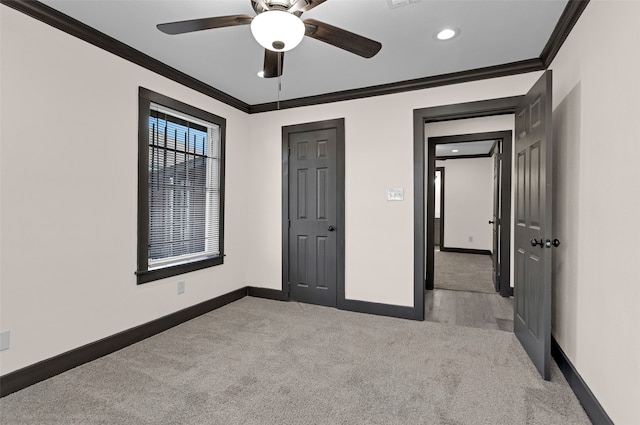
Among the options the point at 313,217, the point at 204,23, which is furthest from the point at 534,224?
the point at 204,23

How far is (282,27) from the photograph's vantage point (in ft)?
5.39

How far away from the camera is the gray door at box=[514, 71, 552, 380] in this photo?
226 centimetres

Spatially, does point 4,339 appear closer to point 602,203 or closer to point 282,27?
point 282,27

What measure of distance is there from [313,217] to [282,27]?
2647 mm

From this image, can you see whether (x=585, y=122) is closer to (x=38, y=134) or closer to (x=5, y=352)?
(x=38, y=134)

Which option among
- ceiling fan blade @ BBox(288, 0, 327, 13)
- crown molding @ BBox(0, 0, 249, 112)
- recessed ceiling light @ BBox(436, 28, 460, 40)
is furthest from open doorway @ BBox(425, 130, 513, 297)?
ceiling fan blade @ BBox(288, 0, 327, 13)

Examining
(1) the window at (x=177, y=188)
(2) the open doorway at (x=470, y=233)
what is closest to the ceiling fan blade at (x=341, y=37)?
(1) the window at (x=177, y=188)

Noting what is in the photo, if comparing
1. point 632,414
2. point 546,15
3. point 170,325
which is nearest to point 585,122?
point 546,15

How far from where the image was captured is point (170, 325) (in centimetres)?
327

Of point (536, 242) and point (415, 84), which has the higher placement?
point (415, 84)

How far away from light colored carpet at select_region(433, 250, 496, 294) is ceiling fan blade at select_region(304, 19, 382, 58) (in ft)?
13.3

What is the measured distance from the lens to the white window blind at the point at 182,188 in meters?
3.18

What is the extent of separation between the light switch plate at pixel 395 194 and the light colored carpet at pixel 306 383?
134cm

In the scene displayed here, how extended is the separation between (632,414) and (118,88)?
12.5 ft
